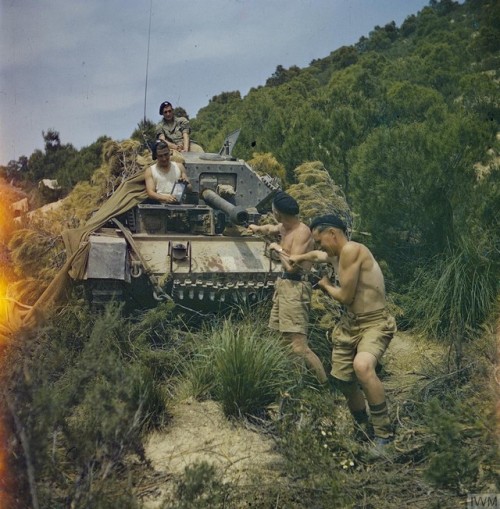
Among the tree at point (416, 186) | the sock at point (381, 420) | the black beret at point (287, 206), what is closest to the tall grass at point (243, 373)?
the sock at point (381, 420)

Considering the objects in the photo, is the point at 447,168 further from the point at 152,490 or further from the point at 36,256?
the point at 152,490

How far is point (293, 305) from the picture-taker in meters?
6.00

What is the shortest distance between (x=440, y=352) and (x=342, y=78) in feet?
44.3

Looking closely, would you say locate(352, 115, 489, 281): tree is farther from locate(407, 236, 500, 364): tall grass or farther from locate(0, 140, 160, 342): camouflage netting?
locate(0, 140, 160, 342): camouflage netting

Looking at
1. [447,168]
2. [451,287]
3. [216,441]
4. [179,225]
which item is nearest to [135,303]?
[179,225]

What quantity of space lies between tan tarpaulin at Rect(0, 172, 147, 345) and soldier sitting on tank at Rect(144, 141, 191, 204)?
6.3 inches

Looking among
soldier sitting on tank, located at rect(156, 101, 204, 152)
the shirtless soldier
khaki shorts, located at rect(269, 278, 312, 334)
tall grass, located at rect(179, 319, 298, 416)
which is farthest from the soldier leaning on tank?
Result: soldier sitting on tank, located at rect(156, 101, 204, 152)

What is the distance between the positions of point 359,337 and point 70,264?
10.7ft

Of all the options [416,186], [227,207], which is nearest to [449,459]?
[227,207]

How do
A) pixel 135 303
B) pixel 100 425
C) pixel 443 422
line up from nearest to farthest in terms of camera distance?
pixel 100 425, pixel 443 422, pixel 135 303

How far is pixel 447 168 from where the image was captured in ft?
29.6

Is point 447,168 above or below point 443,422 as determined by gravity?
above

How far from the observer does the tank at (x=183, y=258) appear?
21.5ft

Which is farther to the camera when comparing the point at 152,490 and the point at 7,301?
the point at 7,301
